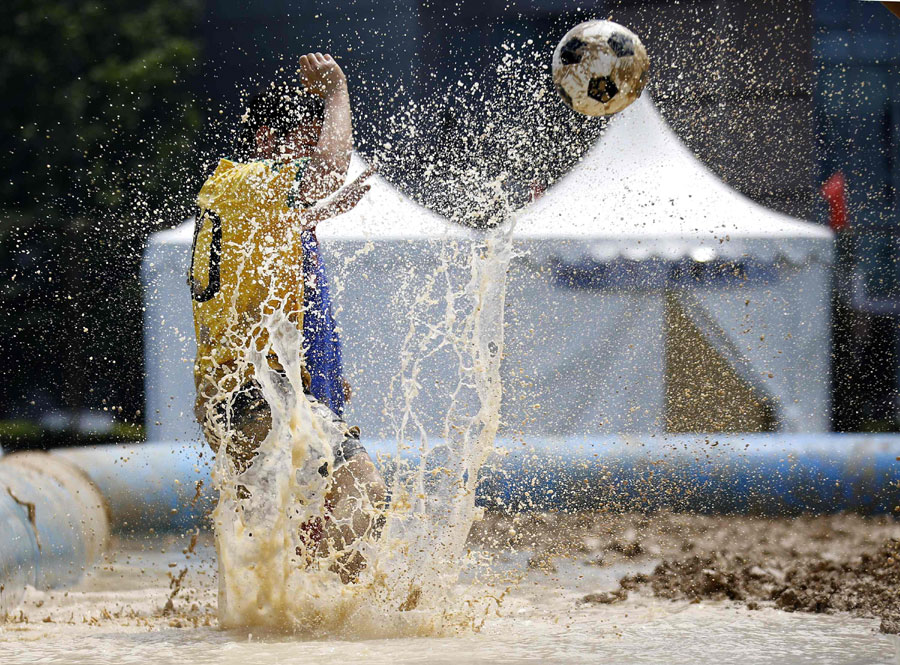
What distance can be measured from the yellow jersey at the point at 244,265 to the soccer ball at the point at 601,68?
1228mm

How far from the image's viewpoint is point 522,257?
5.73 meters

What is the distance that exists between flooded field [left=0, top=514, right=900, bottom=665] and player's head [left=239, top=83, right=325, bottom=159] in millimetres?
1246

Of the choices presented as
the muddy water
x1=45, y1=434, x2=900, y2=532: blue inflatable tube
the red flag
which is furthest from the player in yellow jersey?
the red flag

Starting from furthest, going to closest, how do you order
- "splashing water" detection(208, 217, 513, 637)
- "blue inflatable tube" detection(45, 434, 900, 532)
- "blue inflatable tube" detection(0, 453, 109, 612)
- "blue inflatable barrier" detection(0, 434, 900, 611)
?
"blue inflatable tube" detection(45, 434, 900, 532), "blue inflatable barrier" detection(0, 434, 900, 611), "blue inflatable tube" detection(0, 453, 109, 612), "splashing water" detection(208, 217, 513, 637)

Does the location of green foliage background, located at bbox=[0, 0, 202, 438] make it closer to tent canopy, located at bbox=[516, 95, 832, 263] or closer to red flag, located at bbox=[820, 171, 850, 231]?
tent canopy, located at bbox=[516, 95, 832, 263]

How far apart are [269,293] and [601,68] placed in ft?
4.91

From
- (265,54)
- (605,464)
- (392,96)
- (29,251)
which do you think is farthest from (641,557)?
(29,251)

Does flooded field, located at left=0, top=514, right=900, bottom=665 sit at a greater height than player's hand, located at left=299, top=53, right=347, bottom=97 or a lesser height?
lesser

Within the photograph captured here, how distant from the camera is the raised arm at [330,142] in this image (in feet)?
8.07

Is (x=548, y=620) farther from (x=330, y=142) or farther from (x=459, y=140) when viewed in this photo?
(x=459, y=140)

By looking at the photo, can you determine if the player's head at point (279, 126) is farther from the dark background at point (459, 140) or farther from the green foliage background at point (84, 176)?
the green foliage background at point (84, 176)

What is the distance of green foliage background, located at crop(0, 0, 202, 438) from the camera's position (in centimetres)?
752

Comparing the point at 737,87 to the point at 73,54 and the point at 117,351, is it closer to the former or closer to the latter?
the point at 117,351

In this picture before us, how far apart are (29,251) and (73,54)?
3161 mm
